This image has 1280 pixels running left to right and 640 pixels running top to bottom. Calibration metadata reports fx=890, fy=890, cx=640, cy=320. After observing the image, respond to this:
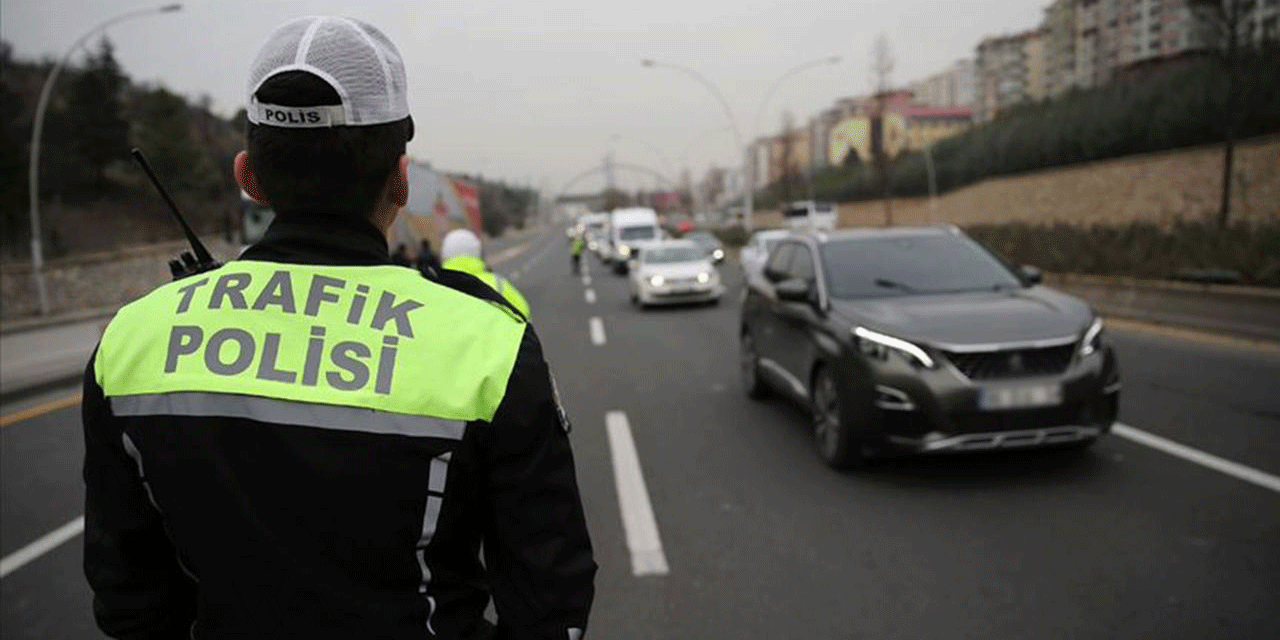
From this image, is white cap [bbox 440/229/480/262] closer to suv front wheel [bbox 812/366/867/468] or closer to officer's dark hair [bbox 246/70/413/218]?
suv front wheel [bbox 812/366/867/468]

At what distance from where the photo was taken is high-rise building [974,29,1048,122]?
422 feet

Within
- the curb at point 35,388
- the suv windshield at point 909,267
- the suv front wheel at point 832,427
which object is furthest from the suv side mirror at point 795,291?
the curb at point 35,388

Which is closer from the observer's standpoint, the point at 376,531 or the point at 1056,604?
the point at 376,531

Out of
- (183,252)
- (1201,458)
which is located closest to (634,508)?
(1201,458)

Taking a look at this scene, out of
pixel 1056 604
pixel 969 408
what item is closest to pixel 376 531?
pixel 1056 604

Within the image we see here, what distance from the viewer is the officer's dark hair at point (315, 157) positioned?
1.34 metres

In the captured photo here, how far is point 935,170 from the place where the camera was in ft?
156

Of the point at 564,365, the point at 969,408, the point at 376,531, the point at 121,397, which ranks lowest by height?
the point at 564,365

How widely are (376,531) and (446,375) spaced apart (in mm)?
248

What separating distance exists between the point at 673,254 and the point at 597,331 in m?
4.57

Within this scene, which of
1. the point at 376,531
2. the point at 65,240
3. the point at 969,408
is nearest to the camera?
the point at 376,531

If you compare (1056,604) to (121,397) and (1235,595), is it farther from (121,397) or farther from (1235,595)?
(121,397)

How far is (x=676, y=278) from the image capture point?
1822cm

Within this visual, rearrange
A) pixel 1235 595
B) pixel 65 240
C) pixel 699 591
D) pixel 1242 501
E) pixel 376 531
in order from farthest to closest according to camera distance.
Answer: pixel 65 240 < pixel 1242 501 < pixel 699 591 < pixel 1235 595 < pixel 376 531
